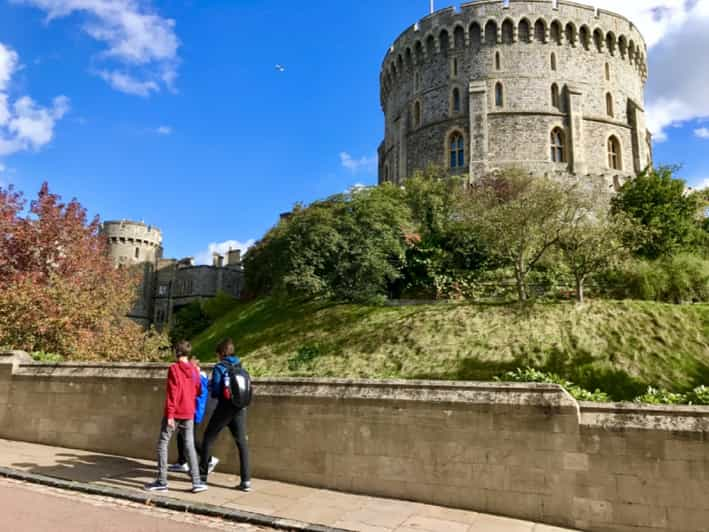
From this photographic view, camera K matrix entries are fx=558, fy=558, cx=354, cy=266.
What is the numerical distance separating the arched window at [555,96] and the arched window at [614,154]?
16.5 ft

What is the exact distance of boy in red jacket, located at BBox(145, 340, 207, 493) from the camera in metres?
7.00

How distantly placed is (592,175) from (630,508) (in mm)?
35323

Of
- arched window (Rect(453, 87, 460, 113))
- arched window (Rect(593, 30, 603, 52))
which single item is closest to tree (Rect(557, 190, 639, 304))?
arched window (Rect(453, 87, 460, 113))

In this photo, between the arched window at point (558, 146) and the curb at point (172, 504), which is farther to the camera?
the arched window at point (558, 146)

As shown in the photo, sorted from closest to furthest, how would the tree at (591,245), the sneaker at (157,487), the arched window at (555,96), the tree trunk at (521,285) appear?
the sneaker at (157,487)
the tree at (591,245)
the tree trunk at (521,285)
the arched window at (555,96)

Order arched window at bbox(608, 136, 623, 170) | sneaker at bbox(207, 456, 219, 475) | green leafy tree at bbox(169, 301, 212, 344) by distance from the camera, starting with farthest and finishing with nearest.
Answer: green leafy tree at bbox(169, 301, 212, 344) → arched window at bbox(608, 136, 623, 170) → sneaker at bbox(207, 456, 219, 475)

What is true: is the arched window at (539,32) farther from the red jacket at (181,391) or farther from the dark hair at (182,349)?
the red jacket at (181,391)

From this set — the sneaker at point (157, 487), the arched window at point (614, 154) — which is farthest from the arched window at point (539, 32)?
the sneaker at point (157, 487)

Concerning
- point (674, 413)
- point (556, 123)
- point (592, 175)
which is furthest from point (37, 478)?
point (556, 123)

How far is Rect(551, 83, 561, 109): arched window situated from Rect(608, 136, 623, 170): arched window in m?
Answer: 5.02

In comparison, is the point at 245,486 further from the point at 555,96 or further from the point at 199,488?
the point at 555,96

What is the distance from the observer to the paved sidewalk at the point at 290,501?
19.7ft

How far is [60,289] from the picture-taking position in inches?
582

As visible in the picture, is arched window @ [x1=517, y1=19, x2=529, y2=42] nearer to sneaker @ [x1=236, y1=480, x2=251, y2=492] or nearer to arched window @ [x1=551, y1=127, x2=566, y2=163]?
arched window @ [x1=551, y1=127, x2=566, y2=163]
